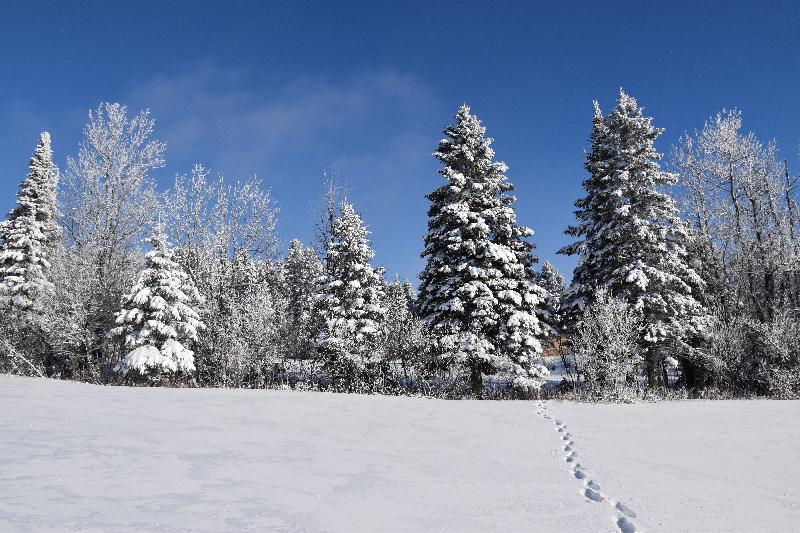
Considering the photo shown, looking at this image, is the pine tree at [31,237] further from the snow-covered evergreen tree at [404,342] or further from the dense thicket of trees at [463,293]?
the snow-covered evergreen tree at [404,342]

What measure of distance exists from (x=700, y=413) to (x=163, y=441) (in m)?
13.0

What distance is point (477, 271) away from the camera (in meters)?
19.6

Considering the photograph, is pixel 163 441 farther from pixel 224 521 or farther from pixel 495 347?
pixel 495 347

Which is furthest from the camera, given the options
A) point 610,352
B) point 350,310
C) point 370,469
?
point 350,310

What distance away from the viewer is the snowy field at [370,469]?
4539mm

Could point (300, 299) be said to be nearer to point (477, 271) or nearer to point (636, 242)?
point (477, 271)

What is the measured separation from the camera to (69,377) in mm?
22031

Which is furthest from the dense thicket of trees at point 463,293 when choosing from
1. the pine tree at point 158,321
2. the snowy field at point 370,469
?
the snowy field at point 370,469

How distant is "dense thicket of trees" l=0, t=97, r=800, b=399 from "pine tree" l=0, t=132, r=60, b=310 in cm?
15

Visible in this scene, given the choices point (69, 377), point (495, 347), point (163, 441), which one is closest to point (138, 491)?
point (163, 441)

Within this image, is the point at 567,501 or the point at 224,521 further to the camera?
the point at 567,501

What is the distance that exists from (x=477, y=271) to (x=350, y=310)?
7.63 meters

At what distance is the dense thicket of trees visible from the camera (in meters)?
19.6

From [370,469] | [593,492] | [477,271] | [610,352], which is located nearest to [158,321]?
[477,271]
